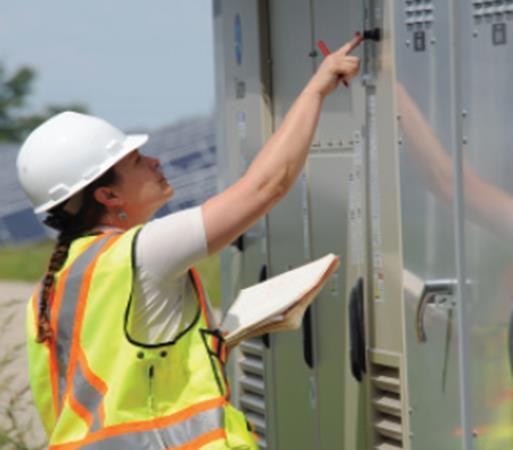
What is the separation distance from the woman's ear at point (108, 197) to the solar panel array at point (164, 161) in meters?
11.8

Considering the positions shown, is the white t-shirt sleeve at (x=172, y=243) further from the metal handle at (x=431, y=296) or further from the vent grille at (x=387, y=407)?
the vent grille at (x=387, y=407)

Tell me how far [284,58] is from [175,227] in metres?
1.96

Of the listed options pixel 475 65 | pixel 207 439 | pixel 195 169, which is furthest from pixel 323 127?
pixel 195 169

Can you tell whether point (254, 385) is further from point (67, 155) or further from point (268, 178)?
point (268, 178)

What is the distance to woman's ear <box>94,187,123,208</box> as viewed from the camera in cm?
345

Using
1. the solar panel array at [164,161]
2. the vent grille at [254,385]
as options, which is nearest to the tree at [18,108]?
the solar panel array at [164,161]

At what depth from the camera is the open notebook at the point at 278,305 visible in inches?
136

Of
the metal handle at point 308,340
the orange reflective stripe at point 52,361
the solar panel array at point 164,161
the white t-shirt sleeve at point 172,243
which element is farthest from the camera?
the solar panel array at point 164,161

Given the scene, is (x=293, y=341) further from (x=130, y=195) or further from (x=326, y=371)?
(x=130, y=195)

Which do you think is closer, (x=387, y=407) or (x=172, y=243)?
(x=172, y=243)

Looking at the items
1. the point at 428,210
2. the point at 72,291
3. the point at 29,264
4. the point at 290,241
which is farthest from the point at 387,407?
the point at 29,264

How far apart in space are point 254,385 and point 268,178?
2.46 meters

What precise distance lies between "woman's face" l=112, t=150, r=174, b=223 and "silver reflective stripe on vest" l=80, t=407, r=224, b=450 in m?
0.54

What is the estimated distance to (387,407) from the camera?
418 cm
